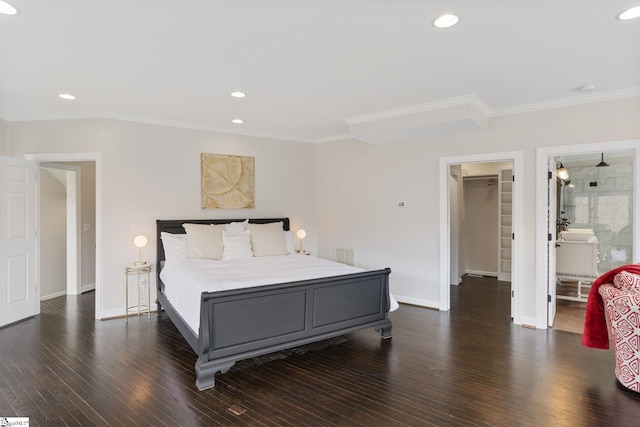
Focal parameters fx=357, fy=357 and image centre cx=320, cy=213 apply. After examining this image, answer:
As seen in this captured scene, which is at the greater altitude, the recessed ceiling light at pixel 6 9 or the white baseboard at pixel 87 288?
the recessed ceiling light at pixel 6 9

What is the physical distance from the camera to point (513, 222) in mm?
4430

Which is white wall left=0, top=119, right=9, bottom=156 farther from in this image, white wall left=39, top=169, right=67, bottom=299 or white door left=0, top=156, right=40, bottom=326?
white wall left=39, top=169, right=67, bottom=299

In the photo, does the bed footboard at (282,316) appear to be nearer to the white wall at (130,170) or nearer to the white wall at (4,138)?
the white wall at (130,170)

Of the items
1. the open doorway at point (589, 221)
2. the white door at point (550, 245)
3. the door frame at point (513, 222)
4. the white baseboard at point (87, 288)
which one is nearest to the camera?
the white door at point (550, 245)

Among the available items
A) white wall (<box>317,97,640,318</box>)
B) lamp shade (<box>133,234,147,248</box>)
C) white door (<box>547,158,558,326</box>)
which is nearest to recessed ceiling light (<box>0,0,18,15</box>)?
lamp shade (<box>133,234,147,248</box>)

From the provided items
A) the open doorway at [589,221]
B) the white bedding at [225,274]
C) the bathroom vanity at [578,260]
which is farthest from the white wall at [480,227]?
the white bedding at [225,274]

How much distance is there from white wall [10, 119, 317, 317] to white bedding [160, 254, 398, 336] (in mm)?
728

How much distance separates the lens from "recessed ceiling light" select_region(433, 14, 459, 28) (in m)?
2.33

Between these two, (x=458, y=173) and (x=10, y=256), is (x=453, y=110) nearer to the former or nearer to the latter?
(x=458, y=173)

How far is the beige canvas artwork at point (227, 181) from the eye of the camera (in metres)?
5.36

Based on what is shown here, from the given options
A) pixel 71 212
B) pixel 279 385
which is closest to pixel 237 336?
pixel 279 385

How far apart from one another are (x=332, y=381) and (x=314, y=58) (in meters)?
2.68

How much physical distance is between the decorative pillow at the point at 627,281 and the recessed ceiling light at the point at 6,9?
470cm

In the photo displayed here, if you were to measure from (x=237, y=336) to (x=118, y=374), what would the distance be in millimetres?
1075
